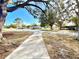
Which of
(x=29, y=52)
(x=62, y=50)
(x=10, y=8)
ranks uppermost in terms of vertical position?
(x=10, y=8)

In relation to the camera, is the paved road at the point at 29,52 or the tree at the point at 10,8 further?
the tree at the point at 10,8

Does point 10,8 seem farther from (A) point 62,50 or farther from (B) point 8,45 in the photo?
(A) point 62,50

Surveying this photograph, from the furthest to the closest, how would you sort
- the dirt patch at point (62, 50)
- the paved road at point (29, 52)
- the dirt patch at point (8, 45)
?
the dirt patch at point (8, 45), the dirt patch at point (62, 50), the paved road at point (29, 52)

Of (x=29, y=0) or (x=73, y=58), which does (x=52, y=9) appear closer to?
(x=29, y=0)

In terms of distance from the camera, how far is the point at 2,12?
53.8 ft

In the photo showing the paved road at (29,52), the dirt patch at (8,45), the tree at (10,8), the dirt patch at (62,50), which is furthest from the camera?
the tree at (10,8)

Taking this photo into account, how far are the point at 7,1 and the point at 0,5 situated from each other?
0.79 meters

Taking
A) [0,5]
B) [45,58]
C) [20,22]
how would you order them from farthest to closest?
[20,22] → [0,5] → [45,58]

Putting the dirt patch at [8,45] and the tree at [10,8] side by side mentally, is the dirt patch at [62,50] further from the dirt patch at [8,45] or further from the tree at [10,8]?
the tree at [10,8]

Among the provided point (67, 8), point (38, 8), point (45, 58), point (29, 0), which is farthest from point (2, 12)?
point (45, 58)

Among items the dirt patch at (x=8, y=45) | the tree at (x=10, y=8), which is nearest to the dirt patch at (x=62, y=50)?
the dirt patch at (x=8, y=45)

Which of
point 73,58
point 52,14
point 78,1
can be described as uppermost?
point 78,1

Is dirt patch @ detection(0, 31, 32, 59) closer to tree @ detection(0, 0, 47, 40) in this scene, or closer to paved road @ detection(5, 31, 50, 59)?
paved road @ detection(5, 31, 50, 59)

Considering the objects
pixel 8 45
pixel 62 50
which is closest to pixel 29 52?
pixel 62 50
